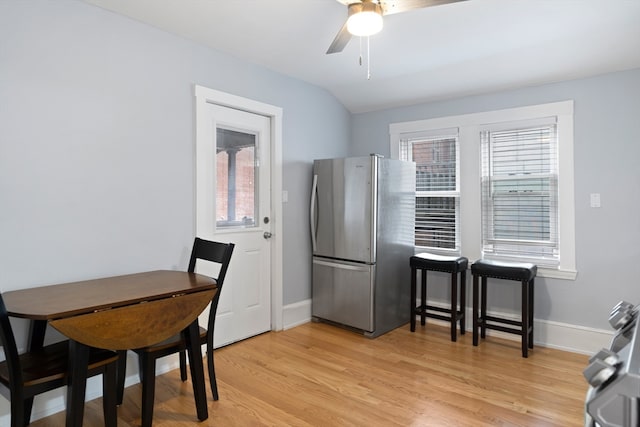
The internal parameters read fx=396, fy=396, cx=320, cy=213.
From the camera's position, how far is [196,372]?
2.16 m

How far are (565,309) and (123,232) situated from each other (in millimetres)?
3403

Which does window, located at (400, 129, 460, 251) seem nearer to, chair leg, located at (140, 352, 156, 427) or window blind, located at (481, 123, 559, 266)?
window blind, located at (481, 123, 559, 266)

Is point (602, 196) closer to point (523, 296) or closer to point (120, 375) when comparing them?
point (523, 296)

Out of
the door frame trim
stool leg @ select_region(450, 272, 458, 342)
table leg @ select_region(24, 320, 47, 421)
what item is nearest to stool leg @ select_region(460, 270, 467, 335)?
stool leg @ select_region(450, 272, 458, 342)

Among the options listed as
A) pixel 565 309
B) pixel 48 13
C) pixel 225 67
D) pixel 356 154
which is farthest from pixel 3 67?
pixel 565 309

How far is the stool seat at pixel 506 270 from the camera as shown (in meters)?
Result: 3.06

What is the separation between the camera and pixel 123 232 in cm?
254

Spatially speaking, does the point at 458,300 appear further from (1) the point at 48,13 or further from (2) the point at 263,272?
(1) the point at 48,13

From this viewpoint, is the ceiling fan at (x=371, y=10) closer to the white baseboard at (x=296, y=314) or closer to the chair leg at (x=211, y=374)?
the chair leg at (x=211, y=374)

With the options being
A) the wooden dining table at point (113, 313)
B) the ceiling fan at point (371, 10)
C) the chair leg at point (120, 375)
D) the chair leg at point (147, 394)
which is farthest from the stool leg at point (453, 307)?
the chair leg at point (120, 375)

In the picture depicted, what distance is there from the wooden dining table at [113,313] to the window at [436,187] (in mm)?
2491

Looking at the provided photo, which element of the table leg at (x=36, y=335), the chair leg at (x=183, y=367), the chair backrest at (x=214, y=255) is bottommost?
the chair leg at (x=183, y=367)

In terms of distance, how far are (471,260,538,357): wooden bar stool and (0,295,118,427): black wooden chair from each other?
2.68 meters

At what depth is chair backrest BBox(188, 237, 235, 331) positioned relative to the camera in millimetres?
2355
